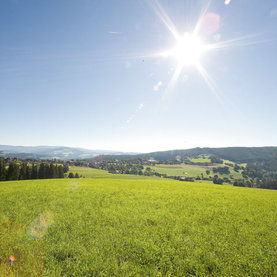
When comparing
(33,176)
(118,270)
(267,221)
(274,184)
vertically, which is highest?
(118,270)

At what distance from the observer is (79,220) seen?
8211mm

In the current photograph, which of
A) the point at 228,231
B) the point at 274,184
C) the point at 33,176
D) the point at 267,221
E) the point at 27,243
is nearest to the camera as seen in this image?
the point at 27,243

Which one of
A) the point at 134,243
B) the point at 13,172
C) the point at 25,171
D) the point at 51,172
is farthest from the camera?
the point at 51,172

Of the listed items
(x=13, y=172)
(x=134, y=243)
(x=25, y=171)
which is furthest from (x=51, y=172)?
(x=134, y=243)

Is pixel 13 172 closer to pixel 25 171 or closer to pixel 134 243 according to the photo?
pixel 25 171

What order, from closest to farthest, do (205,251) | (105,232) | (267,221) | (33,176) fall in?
(205,251)
(105,232)
(267,221)
(33,176)

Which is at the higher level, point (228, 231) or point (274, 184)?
point (228, 231)

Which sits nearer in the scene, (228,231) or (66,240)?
(66,240)

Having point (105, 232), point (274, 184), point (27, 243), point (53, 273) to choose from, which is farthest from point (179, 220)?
point (274, 184)

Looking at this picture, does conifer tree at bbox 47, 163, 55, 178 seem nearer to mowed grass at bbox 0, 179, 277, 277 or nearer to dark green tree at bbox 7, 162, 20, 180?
dark green tree at bbox 7, 162, 20, 180

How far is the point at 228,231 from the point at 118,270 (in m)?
6.23

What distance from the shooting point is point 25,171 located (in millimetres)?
67062

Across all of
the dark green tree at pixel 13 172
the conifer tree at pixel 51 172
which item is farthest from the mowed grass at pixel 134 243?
the conifer tree at pixel 51 172

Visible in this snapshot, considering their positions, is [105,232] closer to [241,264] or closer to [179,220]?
[179,220]
